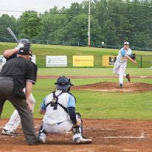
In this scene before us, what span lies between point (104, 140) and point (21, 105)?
166cm

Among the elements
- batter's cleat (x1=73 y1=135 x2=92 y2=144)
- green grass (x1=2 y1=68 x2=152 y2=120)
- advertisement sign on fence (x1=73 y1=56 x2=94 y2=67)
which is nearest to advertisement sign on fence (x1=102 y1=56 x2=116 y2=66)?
advertisement sign on fence (x1=73 y1=56 x2=94 y2=67)

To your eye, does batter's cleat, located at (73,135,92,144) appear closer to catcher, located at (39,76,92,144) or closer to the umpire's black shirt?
catcher, located at (39,76,92,144)

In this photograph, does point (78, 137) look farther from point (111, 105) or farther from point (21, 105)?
point (111, 105)

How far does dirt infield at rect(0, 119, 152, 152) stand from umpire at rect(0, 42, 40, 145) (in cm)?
37

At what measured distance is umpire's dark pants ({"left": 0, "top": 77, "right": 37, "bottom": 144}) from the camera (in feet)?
29.0

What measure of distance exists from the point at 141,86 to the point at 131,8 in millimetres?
98711

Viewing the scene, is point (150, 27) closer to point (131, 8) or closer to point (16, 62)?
point (131, 8)

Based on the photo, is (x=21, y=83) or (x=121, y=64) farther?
(x=121, y=64)

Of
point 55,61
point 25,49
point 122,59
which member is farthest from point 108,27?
point 25,49

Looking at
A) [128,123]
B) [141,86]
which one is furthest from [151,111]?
[141,86]

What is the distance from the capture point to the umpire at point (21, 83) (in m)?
8.87

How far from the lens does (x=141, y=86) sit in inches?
866

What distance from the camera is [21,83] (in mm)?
8930

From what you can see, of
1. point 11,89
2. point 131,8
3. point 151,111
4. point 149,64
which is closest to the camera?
point 11,89
